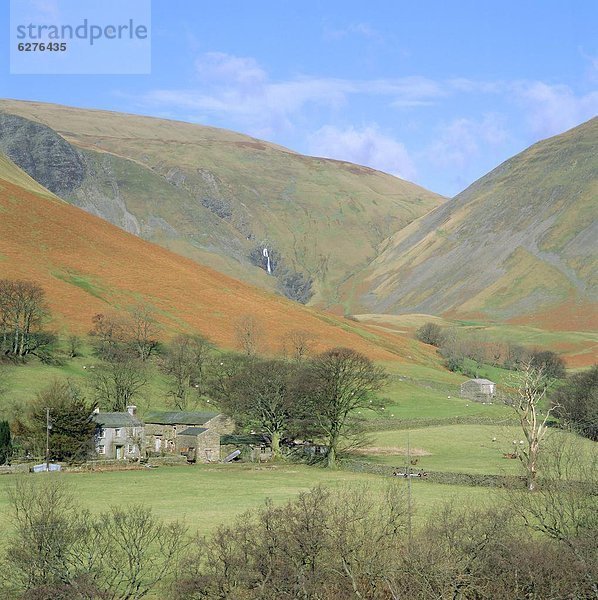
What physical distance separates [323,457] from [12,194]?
116966mm

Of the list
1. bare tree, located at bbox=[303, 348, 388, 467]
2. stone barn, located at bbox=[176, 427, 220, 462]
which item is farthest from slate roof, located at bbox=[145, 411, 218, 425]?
bare tree, located at bbox=[303, 348, 388, 467]

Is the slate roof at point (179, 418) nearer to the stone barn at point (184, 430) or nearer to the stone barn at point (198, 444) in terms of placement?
the stone barn at point (184, 430)

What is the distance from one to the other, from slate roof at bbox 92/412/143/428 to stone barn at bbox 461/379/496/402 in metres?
62.8

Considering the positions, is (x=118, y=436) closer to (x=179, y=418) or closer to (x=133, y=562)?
(x=179, y=418)

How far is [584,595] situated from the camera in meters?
31.8

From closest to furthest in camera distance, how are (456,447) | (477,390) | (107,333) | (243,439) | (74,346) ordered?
(243,439) → (456,447) → (74,346) → (107,333) → (477,390)

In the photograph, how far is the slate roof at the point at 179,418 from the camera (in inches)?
3499

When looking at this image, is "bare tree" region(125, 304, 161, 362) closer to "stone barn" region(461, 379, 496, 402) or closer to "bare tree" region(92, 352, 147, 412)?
"bare tree" region(92, 352, 147, 412)

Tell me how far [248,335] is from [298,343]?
29.8 feet

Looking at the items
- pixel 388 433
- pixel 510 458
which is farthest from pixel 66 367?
pixel 510 458

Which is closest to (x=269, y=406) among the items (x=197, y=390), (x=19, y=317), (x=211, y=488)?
(x=211, y=488)

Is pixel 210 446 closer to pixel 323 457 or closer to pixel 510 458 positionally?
pixel 323 457

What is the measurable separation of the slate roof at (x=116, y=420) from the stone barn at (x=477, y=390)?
2474 inches

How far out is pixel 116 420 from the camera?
86.8m
